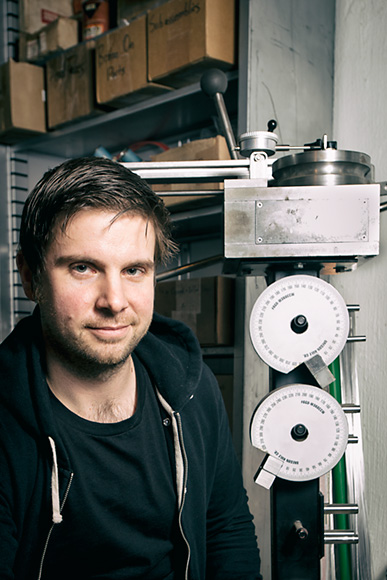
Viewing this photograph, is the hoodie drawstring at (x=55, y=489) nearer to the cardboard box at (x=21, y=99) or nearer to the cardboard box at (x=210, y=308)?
the cardboard box at (x=210, y=308)

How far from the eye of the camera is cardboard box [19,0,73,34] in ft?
8.68

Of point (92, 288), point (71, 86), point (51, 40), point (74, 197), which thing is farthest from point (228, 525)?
point (51, 40)

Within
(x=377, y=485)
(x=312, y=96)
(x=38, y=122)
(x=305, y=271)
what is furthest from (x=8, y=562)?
(x=38, y=122)

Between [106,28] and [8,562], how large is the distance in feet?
6.94

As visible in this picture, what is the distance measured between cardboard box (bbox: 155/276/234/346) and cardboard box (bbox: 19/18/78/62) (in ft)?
3.99

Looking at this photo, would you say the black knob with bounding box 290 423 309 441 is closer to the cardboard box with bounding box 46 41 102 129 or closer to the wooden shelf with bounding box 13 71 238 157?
the wooden shelf with bounding box 13 71 238 157

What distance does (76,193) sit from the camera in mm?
981

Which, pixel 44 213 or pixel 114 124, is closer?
pixel 44 213

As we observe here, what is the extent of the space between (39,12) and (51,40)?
349 millimetres

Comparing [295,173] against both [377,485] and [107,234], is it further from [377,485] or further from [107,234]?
[377,485]

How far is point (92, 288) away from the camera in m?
0.98

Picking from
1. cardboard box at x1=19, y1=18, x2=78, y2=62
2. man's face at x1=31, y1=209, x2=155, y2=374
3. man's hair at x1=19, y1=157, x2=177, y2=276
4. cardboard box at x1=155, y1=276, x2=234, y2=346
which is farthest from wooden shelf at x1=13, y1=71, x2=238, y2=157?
man's face at x1=31, y1=209, x2=155, y2=374

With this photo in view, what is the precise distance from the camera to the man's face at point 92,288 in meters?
0.97

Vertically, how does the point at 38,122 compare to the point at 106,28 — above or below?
below
